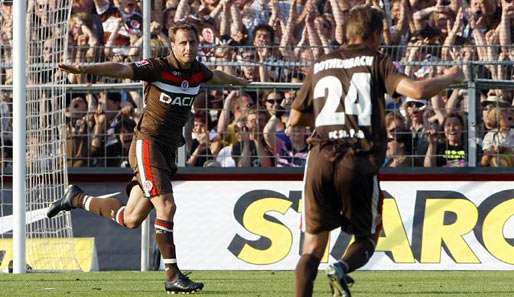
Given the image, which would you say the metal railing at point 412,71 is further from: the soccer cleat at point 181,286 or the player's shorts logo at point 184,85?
the soccer cleat at point 181,286

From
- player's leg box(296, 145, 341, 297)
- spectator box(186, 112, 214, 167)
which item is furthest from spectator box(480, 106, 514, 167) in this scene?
player's leg box(296, 145, 341, 297)

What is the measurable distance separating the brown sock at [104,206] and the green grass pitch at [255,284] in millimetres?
674

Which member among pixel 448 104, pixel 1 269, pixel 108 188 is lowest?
pixel 1 269

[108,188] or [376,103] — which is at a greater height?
[376,103]

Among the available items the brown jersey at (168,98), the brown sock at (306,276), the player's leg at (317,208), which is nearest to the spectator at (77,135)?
the brown jersey at (168,98)

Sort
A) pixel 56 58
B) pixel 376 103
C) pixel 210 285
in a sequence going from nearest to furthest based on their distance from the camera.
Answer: pixel 376 103
pixel 210 285
pixel 56 58

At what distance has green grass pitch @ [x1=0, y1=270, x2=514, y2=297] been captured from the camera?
36.2 ft

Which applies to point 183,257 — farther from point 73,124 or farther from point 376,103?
point 376,103

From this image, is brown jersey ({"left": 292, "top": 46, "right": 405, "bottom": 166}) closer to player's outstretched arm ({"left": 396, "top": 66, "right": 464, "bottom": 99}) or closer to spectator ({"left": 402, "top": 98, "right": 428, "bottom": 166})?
player's outstretched arm ({"left": 396, "top": 66, "right": 464, "bottom": 99})

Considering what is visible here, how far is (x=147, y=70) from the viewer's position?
37.4 ft

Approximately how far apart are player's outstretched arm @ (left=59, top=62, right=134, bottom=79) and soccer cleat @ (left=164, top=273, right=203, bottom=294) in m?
1.88

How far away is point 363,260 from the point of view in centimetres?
Result: 823

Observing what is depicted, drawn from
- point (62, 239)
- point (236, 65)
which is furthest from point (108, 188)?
point (236, 65)

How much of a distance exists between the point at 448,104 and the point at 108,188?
14.6ft
